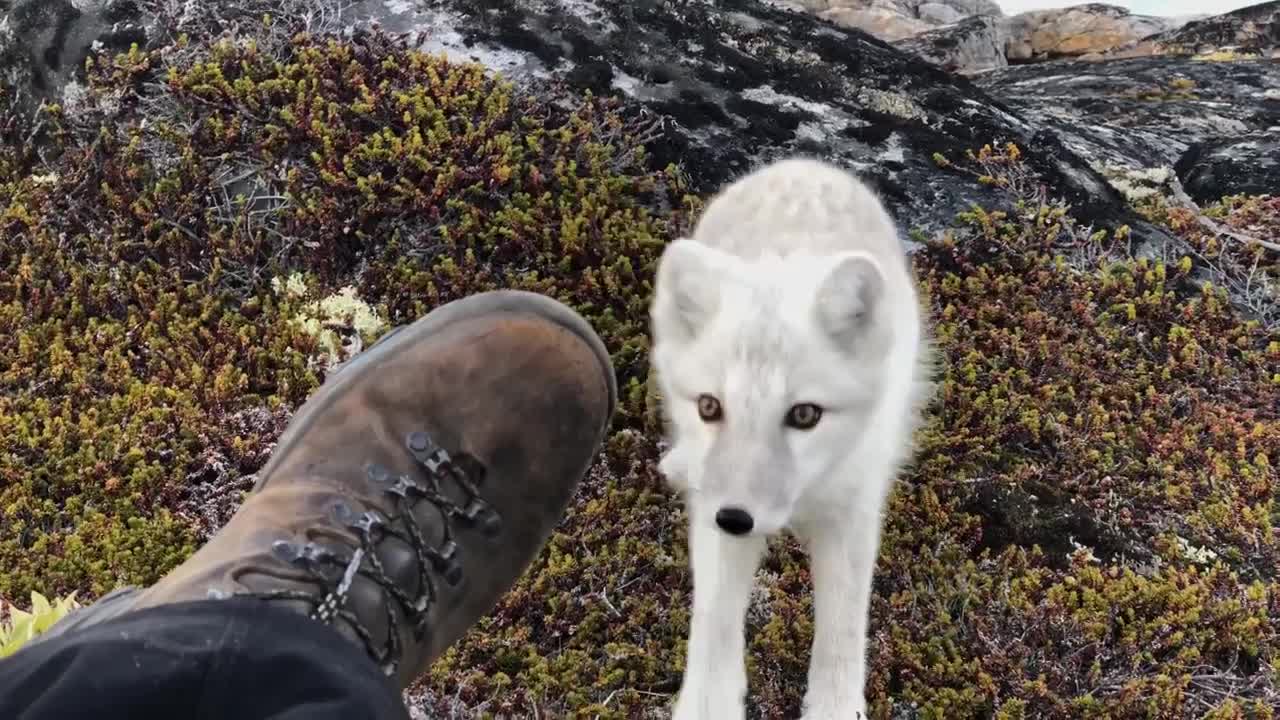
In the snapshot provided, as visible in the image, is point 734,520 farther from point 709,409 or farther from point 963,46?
point 963,46

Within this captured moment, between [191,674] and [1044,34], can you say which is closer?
[191,674]

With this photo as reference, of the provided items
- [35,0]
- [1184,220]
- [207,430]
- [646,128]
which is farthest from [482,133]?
[1184,220]

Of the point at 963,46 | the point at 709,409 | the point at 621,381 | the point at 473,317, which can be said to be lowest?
the point at 621,381

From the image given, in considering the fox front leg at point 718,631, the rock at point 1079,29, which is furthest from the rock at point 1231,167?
the rock at point 1079,29

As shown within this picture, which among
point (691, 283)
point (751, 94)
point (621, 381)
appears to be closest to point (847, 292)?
point (691, 283)

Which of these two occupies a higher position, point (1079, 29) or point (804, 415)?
point (1079, 29)

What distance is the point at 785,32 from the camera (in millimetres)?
6367

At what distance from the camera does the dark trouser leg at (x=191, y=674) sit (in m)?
1.83

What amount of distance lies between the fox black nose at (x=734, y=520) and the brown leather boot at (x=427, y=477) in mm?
1063

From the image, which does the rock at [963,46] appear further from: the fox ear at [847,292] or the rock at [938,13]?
the fox ear at [847,292]

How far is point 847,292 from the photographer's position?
8.34ft

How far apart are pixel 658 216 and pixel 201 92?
261 centimetres

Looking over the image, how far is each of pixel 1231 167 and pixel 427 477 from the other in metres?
6.27

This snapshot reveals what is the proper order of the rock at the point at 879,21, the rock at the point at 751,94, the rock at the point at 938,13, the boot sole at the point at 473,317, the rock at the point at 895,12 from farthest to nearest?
the rock at the point at 938,13 < the rock at the point at 895,12 < the rock at the point at 879,21 < the rock at the point at 751,94 < the boot sole at the point at 473,317
